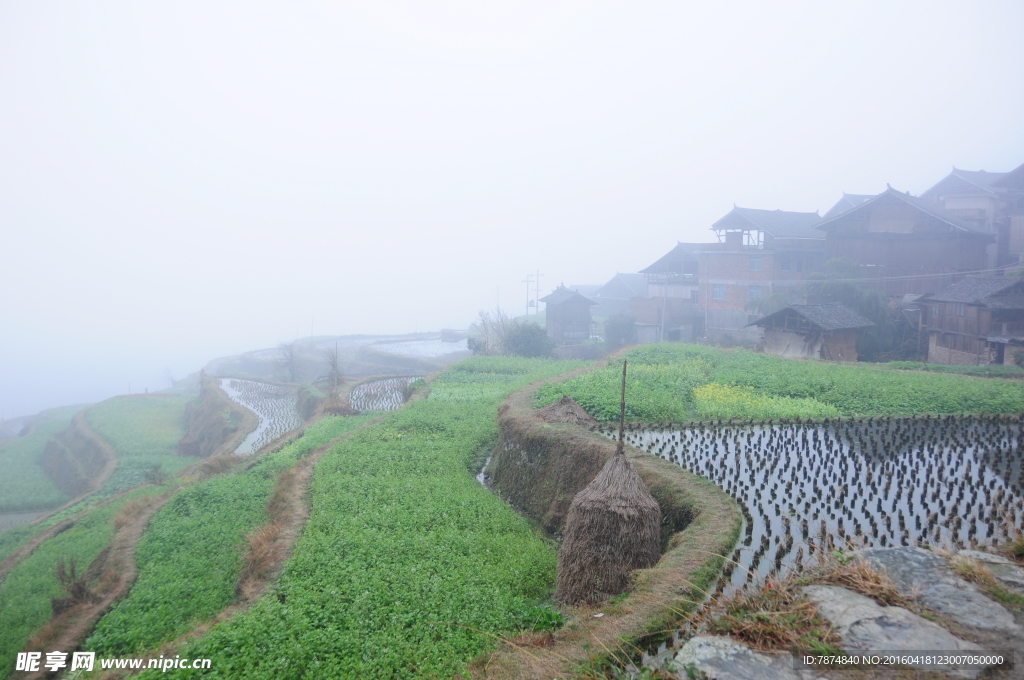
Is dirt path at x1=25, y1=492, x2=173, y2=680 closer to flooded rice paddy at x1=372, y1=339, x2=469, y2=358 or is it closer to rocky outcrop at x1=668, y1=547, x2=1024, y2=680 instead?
rocky outcrop at x1=668, y1=547, x2=1024, y2=680

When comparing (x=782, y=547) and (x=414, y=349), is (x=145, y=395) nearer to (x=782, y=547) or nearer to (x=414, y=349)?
(x=414, y=349)

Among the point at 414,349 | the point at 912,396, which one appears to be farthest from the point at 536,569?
the point at 414,349

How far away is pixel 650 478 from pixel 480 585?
11.2 feet

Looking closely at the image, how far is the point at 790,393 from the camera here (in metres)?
16.2

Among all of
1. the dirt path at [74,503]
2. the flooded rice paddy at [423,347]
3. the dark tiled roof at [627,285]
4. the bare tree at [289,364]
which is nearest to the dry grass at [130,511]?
the dirt path at [74,503]

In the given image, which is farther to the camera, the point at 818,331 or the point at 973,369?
the point at 818,331

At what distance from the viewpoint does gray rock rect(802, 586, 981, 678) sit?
13.3 ft

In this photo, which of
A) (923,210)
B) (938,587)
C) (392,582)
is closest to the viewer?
(938,587)

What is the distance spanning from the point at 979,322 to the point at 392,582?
25.4 metres

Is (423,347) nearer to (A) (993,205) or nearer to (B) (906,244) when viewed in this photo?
(B) (906,244)

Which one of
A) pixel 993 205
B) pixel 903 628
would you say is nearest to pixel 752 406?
pixel 903 628

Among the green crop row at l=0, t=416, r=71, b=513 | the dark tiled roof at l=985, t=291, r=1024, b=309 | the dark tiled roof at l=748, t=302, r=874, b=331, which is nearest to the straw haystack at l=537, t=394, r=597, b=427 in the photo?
the dark tiled roof at l=748, t=302, r=874, b=331

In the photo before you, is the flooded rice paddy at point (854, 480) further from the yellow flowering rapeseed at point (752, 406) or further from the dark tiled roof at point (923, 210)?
the dark tiled roof at point (923, 210)

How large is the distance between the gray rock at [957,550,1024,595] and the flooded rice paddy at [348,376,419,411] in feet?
65.0
